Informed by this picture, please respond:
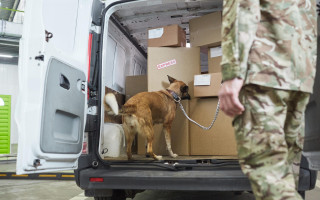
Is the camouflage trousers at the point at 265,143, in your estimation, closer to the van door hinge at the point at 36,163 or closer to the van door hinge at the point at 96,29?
the van door hinge at the point at 36,163

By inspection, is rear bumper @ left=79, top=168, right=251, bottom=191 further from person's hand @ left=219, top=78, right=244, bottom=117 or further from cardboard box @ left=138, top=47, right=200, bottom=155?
cardboard box @ left=138, top=47, right=200, bottom=155

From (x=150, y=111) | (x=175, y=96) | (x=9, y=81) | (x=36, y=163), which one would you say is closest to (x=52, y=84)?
(x=36, y=163)

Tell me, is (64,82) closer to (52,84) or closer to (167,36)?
(52,84)

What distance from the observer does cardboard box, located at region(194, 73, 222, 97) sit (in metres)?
3.32

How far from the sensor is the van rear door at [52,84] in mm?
1711

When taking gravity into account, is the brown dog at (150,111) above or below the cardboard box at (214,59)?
below

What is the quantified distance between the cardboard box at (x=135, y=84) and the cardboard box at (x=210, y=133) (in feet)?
2.64

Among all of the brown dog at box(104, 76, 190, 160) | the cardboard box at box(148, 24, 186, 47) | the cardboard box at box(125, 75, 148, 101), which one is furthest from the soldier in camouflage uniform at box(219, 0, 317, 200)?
the cardboard box at box(125, 75, 148, 101)

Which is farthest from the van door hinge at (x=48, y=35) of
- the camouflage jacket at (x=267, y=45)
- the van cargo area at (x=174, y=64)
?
the van cargo area at (x=174, y=64)

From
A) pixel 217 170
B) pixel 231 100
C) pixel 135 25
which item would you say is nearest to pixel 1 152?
pixel 135 25

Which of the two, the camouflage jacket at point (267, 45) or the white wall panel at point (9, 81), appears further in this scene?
the white wall panel at point (9, 81)

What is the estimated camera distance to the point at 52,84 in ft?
6.15

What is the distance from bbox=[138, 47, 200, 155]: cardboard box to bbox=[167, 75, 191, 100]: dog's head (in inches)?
3.2

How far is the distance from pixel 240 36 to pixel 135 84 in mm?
3002
